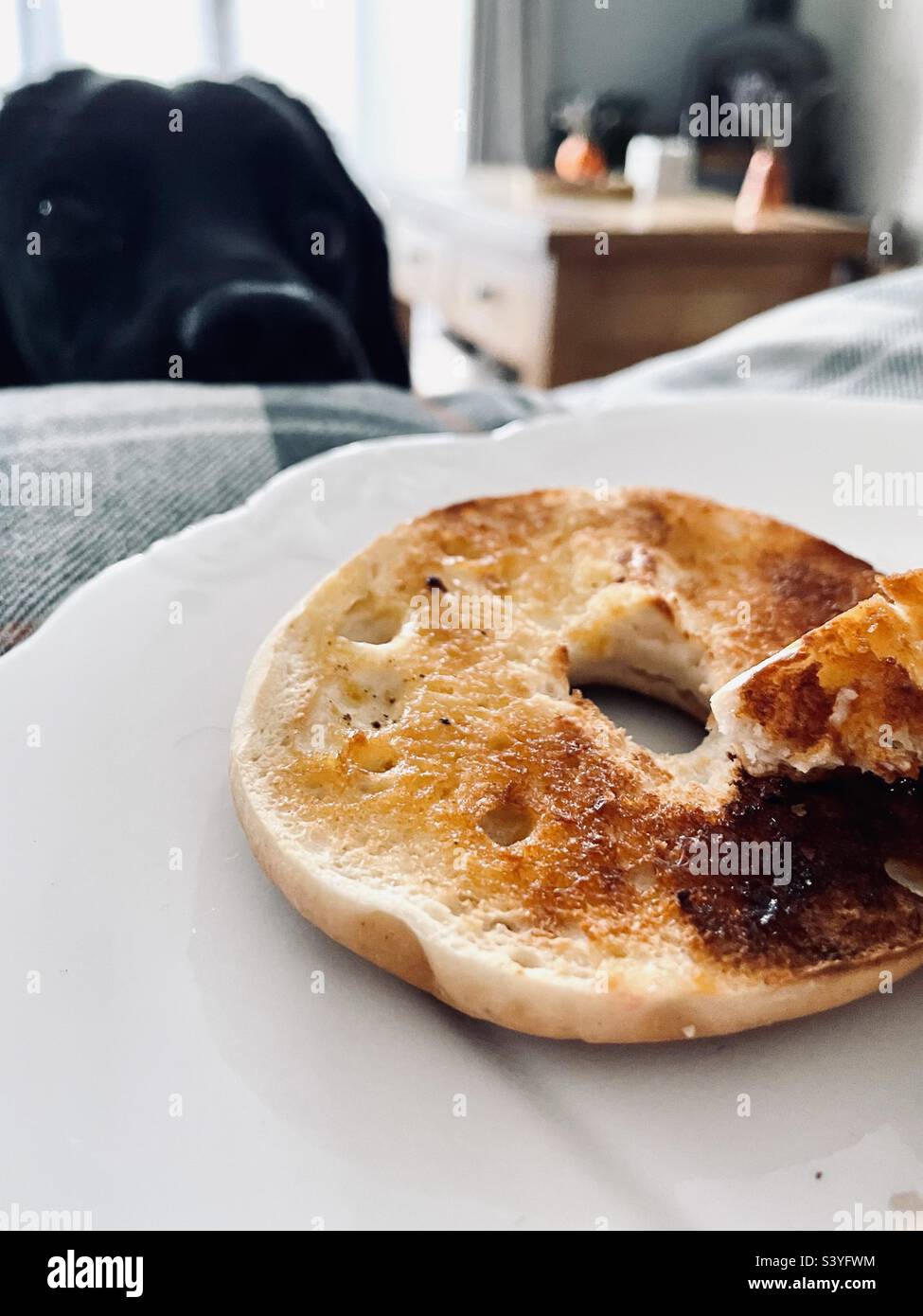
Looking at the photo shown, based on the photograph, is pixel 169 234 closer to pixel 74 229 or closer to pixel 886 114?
pixel 74 229

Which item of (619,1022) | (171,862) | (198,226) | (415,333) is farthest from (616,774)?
(415,333)

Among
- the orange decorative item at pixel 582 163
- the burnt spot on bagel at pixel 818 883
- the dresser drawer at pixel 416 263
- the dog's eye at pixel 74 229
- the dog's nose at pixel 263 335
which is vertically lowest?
the burnt spot on bagel at pixel 818 883

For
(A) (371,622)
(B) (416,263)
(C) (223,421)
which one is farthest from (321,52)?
(A) (371,622)

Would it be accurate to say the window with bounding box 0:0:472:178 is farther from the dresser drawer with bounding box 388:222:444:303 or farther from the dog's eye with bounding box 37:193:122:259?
the dog's eye with bounding box 37:193:122:259

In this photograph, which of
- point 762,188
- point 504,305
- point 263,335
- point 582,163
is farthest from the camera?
point 582,163

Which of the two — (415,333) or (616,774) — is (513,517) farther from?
(415,333)

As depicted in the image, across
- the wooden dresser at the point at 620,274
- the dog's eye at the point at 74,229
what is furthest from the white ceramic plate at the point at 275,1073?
the wooden dresser at the point at 620,274

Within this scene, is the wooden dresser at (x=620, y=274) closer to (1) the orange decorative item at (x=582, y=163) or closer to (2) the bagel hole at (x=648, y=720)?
(1) the orange decorative item at (x=582, y=163)
